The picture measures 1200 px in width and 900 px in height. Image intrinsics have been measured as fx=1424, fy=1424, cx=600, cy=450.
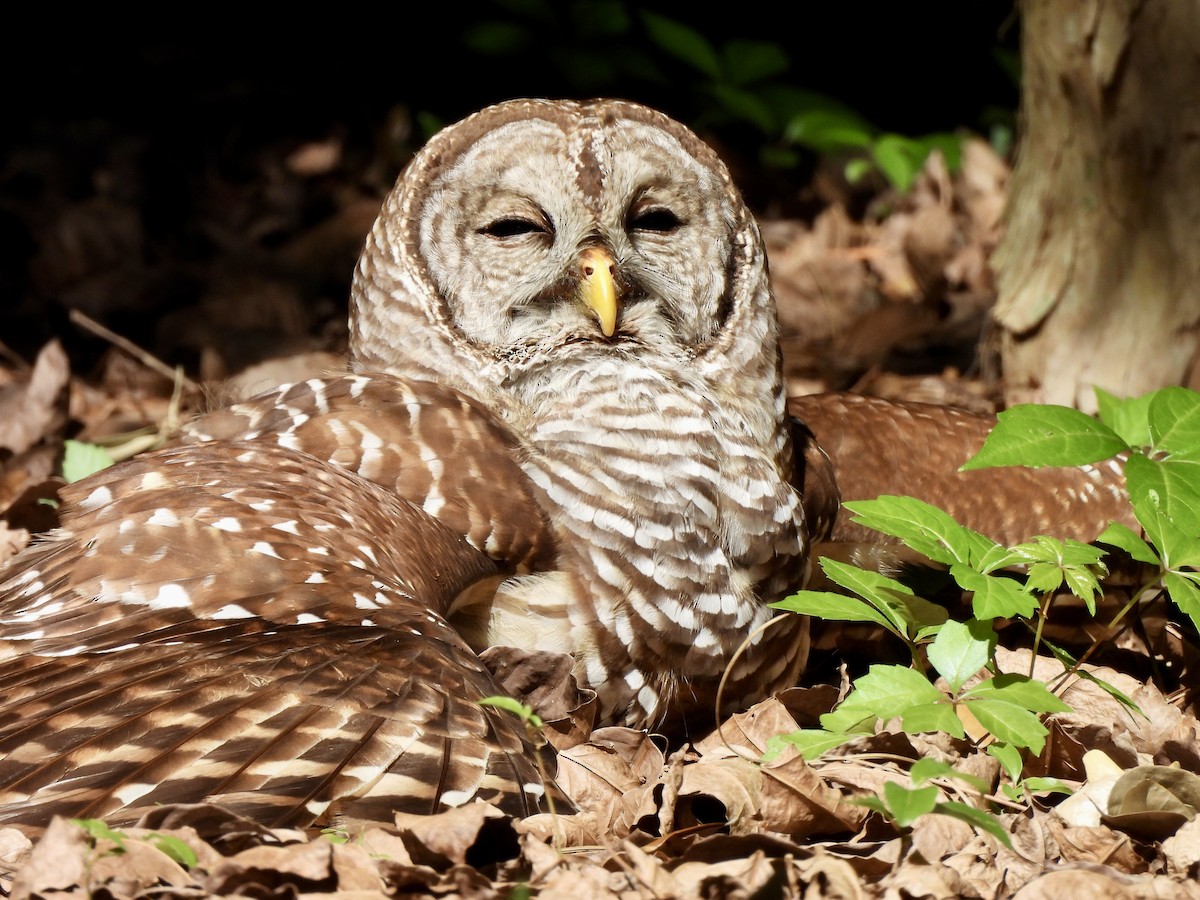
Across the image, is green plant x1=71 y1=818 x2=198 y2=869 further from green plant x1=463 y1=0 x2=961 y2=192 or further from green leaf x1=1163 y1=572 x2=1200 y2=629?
green plant x1=463 y1=0 x2=961 y2=192

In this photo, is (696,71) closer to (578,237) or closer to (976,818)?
(578,237)

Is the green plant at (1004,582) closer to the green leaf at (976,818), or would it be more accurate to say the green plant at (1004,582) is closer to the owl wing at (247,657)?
the green leaf at (976,818)

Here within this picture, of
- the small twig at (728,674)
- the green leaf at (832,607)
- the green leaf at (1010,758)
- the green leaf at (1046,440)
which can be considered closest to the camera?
the green leaf at (1010,758)

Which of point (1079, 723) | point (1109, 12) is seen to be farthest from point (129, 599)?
point (1109, 12)

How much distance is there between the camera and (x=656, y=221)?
3.51 meters

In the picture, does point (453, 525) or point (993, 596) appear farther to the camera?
point (453, 525)

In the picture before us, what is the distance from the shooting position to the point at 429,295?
3477 millimetres

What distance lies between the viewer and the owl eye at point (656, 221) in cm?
347

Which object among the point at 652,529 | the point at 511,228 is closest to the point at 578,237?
the point at 511,228

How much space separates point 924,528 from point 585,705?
0.79 m

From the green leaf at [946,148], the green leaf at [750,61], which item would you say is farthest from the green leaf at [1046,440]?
the green leaf at [750,61]

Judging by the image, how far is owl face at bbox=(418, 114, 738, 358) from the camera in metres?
3.35

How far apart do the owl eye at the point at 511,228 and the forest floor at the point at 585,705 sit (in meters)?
0.95

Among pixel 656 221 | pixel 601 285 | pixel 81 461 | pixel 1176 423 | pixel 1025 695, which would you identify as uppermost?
pixel 656 221
